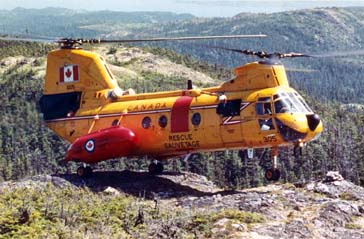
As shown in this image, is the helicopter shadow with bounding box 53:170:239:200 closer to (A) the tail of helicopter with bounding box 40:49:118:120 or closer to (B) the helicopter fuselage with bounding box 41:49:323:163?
(B) the helicopter fuselage with bounding box 41:49:323:163

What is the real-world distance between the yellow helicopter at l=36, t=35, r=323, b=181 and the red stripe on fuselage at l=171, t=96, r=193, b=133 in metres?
0.04

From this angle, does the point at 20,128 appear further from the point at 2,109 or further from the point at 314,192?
the point at 314,192

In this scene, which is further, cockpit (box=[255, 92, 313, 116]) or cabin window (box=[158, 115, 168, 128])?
cabin window (box=[158, 115, 168, 128])

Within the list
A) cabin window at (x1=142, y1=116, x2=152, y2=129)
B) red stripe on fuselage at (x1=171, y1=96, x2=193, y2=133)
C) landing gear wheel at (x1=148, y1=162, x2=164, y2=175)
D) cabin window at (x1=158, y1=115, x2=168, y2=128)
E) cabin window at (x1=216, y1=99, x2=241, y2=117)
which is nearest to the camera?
cabin window at (x1=216, y1=99, x2=241, y2=117)

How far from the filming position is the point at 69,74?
1131 inches

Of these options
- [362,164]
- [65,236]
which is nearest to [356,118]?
[362,164]

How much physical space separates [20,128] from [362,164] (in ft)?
205

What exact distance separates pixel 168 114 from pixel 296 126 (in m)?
5.08

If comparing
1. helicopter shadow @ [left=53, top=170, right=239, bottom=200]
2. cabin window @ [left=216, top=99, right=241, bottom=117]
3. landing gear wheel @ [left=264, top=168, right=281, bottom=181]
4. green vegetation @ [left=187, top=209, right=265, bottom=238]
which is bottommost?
helicopter shadow @ [left=53, top=170, right=239, bottom=200]

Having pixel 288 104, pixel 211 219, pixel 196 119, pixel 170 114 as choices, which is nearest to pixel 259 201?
pixel 211 219

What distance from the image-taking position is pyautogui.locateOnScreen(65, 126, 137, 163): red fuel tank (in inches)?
995

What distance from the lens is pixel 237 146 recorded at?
23828 mm

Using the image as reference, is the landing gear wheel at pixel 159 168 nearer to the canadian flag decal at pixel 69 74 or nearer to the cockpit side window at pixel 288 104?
the canadian flag decal at pixel 69 74

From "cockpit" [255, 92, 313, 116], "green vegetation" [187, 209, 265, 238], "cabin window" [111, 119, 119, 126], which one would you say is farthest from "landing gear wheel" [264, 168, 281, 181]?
"cabin window" [111, 119, 119, 126]
